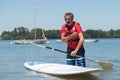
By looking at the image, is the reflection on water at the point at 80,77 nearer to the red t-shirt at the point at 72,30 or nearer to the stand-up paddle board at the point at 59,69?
the stand-up paddle board at the point at 59,69

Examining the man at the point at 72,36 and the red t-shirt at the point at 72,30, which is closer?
the man at the point at 72,36

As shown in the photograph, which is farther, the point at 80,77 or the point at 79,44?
the point at 80,77

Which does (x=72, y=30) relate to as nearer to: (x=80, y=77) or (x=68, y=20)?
(x=68, y=20)

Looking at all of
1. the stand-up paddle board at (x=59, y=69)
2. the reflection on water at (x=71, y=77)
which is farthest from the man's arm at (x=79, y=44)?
the reflection on water at (x=71, y=77)

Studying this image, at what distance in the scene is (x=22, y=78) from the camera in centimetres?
1176

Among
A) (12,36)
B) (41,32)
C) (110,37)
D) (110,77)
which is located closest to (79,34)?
(110,77)

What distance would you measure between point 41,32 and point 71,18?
70.4m

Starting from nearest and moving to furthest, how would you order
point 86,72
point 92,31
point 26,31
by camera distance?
point 86,72 < point 26,31 < point 92,31

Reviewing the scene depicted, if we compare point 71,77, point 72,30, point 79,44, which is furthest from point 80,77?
point 72,30

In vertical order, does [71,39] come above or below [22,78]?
above

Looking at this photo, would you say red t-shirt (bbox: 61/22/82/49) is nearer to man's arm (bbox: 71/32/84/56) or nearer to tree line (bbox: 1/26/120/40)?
man's arm (bbox: 71/32/84/56)

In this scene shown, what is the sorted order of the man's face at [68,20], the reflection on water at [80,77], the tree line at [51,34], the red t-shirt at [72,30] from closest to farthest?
the man's face at [68,20]
the red t-shirt at [72,30]
the reflection on water at [80,77]
the tree line at [51,34]

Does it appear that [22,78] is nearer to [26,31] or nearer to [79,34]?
[79,34]

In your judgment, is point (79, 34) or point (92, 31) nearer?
point (79, 34)
